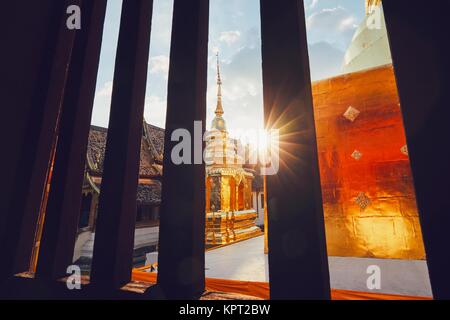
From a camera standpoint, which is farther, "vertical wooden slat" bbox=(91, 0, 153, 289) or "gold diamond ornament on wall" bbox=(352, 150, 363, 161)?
"gold diamond ornament on wall" bbox=(352, 150, 363, 161)

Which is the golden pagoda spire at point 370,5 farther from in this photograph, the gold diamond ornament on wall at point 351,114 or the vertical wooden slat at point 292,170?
the vertical wooden slat at point 292,170

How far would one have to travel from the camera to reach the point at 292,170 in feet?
2.99

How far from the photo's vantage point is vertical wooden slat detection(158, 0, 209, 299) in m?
1.04

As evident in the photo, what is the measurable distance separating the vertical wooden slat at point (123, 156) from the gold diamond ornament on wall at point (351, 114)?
3.91 m

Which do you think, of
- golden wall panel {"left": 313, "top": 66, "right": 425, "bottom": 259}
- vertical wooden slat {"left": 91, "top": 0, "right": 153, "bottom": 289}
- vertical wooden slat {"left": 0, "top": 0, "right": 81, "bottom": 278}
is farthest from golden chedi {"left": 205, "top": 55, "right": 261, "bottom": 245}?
vertical wooden slat {"left": 91, "top": 0, "right": 153, "bottom": 289}

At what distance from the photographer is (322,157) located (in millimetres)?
4289

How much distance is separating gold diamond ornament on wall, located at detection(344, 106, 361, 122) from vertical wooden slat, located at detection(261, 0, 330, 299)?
3649mm

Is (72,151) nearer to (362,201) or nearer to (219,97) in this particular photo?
(362,201)

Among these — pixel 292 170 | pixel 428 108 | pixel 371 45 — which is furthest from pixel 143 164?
pixel 428 108

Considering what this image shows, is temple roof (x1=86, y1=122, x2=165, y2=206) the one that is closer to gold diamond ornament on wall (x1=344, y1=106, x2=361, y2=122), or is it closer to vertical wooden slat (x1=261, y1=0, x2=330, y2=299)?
gold diamond ornament on wall (x1=344, y1=106, x2=361, y2=122)

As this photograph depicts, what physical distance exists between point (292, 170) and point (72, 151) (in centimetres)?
148

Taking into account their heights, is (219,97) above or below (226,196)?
above

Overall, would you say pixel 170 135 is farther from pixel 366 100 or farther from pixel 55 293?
pixel 366 100
